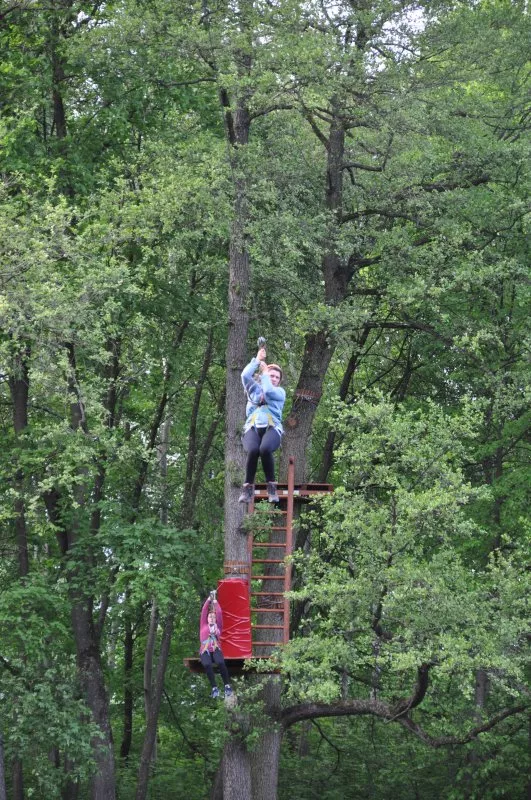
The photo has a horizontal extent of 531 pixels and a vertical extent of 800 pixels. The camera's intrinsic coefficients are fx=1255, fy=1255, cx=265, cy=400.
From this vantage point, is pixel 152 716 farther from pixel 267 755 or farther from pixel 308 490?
pixel 308 490

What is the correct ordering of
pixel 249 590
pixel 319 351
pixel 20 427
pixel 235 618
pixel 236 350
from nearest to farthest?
1. pixel 235 618
2. pixel 249 590
3. pixel 236 350
4. pixel 319 351
5. pixel 20 427

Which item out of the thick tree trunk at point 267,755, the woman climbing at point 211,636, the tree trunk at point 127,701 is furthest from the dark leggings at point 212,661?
the tree trunk at point 127,701

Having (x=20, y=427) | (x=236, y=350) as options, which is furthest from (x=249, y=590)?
(x=20, y=427)

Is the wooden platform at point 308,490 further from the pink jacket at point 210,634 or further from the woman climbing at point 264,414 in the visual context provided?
the pink jacket at point 210,634

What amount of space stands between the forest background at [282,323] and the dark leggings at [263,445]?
2.74ft

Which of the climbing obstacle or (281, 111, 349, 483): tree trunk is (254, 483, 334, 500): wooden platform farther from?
(281, 111, 349, 483): tree trunk

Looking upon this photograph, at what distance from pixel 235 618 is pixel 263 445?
90.5 inches

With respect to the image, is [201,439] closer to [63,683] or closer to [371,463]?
[63,683]

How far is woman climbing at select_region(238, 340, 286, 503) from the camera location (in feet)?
43.7

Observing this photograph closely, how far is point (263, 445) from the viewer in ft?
45.5

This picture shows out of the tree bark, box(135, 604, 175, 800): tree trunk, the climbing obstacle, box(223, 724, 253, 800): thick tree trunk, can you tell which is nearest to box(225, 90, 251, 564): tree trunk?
the tree bark

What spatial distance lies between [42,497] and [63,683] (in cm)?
299

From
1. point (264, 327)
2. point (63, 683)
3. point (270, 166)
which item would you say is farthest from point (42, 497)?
point (270, 166)

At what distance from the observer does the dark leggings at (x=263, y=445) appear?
13.9 m
